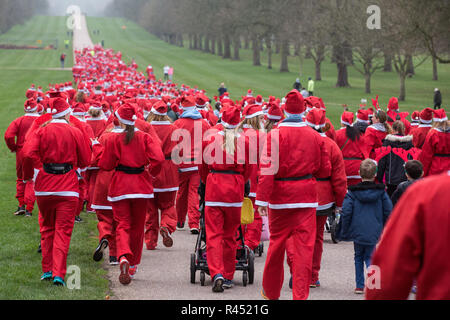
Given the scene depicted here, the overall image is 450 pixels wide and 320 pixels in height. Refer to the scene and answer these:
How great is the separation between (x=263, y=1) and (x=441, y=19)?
1231 inches

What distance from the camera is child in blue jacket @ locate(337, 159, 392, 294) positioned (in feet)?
25.9

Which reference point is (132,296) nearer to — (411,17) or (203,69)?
(411,17)

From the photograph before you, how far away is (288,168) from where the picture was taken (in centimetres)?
721

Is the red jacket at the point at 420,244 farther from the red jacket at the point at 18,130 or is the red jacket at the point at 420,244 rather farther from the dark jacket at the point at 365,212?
→ the red jacket at the point at 18,130

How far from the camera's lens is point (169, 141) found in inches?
434

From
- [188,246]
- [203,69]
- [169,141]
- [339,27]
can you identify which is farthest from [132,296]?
[203,69]

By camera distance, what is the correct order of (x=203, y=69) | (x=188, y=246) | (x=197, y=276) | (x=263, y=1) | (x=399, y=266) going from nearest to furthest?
(x=399, y=266) < (x=197, y=276) < (x=188, y=246) < (x=263, y=1) < (x=203, y=69)

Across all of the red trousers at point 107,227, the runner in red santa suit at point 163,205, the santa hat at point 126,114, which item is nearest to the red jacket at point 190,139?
Answer: the runner in red santa suit at point 163,205

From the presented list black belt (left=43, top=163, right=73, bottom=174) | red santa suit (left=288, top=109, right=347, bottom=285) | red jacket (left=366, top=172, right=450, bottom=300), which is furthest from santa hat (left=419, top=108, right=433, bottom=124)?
red jacket (left=366, top=172, right=450, bottom=300)

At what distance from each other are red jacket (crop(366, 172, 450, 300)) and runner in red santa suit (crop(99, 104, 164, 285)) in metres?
5.59

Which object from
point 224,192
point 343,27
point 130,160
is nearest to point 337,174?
point 224,192

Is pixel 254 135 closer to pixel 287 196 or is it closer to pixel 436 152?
pixel 287 196

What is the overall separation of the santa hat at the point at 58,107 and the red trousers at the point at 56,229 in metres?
0.95

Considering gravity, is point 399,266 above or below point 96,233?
above
